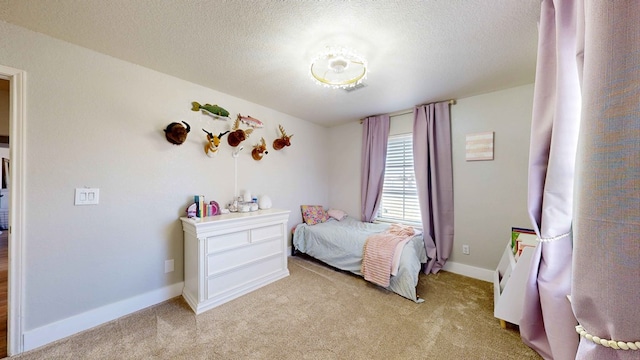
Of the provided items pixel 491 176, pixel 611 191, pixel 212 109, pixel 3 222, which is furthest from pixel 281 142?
pixel 3 222

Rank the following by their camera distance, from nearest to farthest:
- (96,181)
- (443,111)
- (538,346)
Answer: (538,346) < (96,181) < (443,111)

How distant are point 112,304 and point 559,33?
139 inches

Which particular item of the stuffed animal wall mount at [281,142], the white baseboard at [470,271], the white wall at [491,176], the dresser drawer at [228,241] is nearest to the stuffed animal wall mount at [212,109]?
the stuffed animal wall mount at [281,142]

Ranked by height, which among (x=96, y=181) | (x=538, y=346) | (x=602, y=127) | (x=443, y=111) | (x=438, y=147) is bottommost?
(x=538, y=346)

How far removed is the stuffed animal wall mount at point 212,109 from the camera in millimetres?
2348

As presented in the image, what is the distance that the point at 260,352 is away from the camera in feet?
4.96

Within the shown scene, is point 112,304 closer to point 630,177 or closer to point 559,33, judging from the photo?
point 630,177

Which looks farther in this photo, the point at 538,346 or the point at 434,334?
the point at 434,334

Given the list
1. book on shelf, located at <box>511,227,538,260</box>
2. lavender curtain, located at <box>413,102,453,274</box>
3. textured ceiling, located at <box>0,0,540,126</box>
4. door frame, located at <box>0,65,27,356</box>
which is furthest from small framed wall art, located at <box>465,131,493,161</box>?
door frame, located at <box>0,65,27,356</box>

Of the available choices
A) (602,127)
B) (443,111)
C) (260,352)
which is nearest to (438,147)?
(443,111)

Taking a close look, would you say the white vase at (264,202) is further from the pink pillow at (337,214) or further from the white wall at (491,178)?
the white wall at (491,178)

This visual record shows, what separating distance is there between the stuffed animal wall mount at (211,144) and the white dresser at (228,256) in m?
0.73

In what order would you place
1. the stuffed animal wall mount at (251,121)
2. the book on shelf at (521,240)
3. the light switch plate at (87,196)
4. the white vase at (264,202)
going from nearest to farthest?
1. the light switch plate at (87,196)
2. the book on shelf at (521,240)
3. the stuffed animal wall mount at (251,121)
4. the white vase at (264,202)

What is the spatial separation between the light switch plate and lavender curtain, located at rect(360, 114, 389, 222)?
3.12 metres
